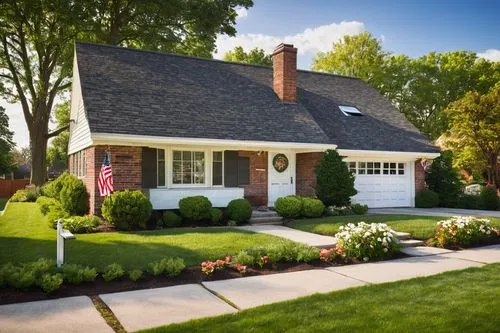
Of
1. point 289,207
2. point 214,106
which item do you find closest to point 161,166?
point 214,106

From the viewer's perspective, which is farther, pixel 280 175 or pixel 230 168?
pixel 280 175

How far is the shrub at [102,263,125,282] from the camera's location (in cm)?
601

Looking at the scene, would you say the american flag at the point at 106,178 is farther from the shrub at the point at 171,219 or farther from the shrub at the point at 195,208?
the shrub at the point at 195,208

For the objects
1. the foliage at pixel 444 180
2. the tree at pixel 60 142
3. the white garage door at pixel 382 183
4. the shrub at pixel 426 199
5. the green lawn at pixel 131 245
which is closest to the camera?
the green lawn at pixel 131 245

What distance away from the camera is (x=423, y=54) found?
3769cm

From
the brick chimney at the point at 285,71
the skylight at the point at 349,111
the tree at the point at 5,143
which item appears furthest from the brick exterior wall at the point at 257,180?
the tree at the point at 5,143

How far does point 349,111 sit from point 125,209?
11.6m

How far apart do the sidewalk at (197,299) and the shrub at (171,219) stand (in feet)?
18.1

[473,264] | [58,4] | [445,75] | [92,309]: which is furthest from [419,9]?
[445,75]

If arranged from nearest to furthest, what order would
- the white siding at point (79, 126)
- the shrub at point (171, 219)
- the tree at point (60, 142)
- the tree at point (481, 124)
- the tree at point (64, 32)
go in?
the shrub at point (171, 219) < the white siding at point (79, 126) < the tree at point (481, 124) < the tree at point (64, 32) < the tree at point (60, 142)

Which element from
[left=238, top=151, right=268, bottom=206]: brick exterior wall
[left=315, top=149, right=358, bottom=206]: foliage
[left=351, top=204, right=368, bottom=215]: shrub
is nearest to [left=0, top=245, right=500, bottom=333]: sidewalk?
[left=351, top=204, right=368, bottom=215]: shrub

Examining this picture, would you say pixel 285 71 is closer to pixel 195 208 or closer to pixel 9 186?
pixel 195 208

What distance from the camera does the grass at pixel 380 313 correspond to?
4.20 meters

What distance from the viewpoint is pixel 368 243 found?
7949 mm
